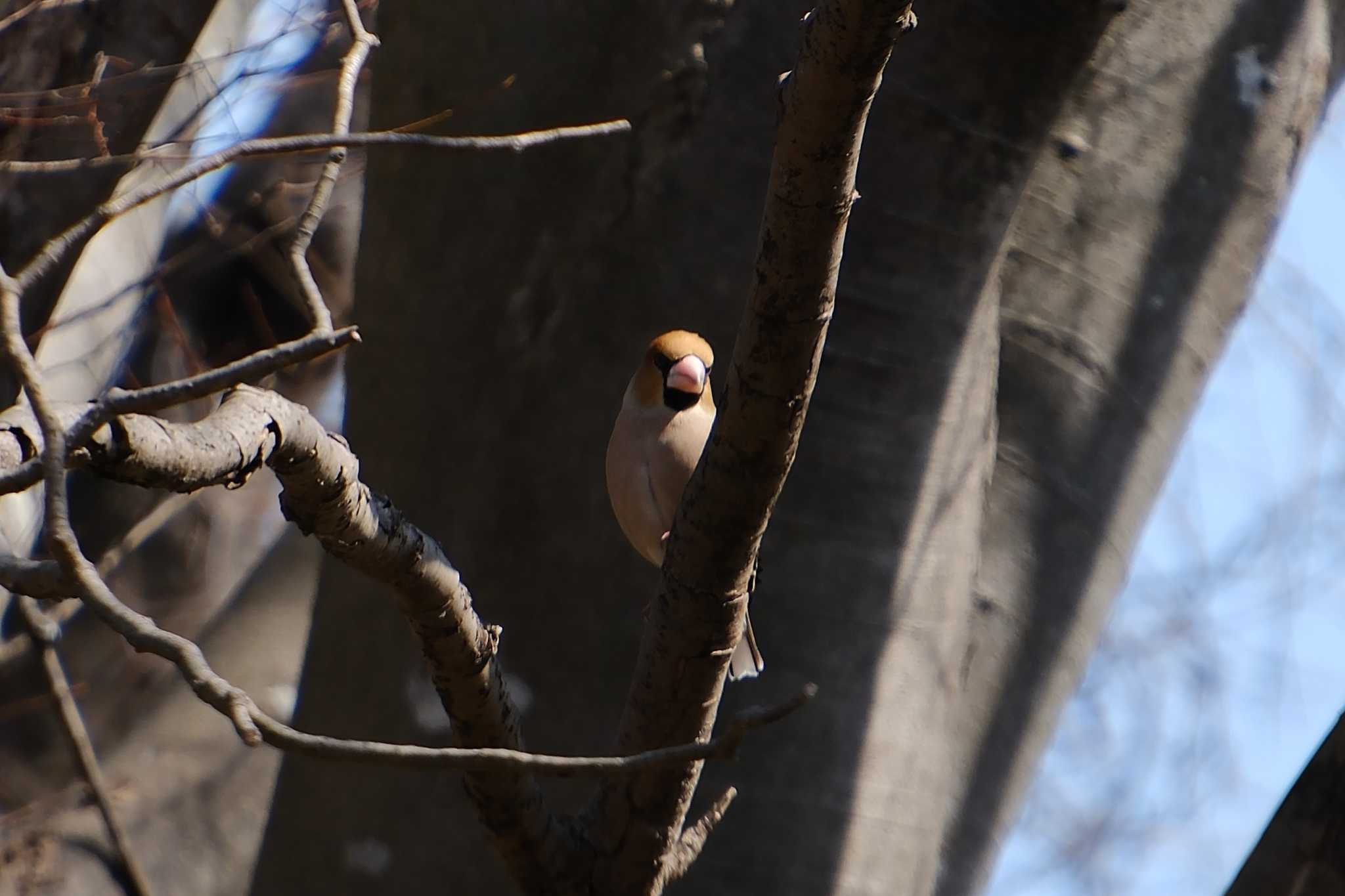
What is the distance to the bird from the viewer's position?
208 cm

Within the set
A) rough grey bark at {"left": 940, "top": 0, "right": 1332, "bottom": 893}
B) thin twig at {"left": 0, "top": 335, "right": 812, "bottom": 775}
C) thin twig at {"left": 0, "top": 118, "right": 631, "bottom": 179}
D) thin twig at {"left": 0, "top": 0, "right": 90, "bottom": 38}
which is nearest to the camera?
thin twig at {"left": 0, "top": 335, "right": 812, "bottom": 775}

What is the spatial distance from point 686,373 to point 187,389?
1220 millimetres

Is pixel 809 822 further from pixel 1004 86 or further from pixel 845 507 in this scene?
pixel 1004 86

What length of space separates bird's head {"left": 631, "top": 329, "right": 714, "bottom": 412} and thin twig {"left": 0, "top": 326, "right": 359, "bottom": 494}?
1.14m

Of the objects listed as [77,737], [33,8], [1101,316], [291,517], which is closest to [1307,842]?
[1101,316]

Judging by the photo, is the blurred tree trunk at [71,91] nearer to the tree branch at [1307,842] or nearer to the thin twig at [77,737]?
the thin twig at [77,737]

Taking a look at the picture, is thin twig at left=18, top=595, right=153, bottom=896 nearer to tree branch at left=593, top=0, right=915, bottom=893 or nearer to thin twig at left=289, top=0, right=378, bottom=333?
tree branch at left=593, top=0, right=915, bottom=893

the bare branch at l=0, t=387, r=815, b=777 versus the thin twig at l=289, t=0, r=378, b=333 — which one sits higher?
the thin twig at l=289, t=0, r=378, b=333

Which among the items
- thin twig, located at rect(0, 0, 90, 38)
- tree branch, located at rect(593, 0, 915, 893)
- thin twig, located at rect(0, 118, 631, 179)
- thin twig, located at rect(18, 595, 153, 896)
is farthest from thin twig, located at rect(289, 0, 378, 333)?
thin twig, located at rect(18, 595, 153, 896)

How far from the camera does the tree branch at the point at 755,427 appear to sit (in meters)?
1.16

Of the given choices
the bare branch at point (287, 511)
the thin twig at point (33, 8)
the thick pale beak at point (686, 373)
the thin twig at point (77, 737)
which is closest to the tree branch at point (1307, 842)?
the bare branch at point (287, 511)

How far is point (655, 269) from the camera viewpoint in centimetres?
212

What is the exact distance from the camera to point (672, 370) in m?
2.08

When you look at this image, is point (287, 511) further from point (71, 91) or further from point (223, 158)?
point (71, 91)
